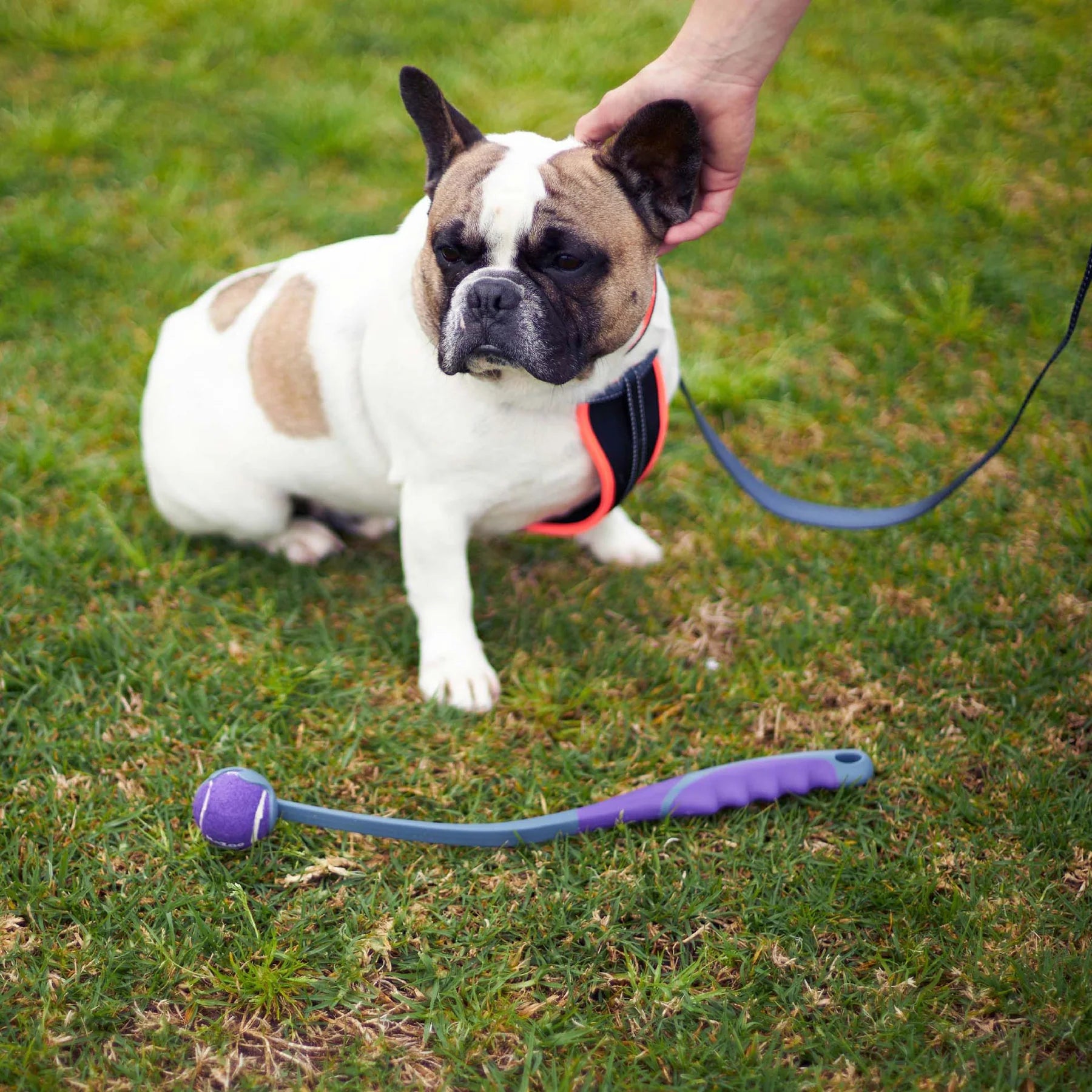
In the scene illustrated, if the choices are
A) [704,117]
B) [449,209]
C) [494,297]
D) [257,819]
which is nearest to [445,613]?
[257,819]

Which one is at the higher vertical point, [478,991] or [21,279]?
[21,279]

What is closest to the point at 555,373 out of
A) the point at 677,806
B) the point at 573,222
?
the point at 573,222

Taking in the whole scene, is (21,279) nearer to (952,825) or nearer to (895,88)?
(952,825)

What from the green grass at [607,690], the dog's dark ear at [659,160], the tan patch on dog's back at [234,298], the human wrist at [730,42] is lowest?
the green grass at [607,690]

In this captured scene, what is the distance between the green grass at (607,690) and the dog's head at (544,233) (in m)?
1.10

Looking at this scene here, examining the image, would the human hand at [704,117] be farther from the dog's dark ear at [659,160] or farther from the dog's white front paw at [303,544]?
the dog's white front paw at [303,544]

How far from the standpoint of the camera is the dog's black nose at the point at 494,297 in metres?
Answer: 2.17

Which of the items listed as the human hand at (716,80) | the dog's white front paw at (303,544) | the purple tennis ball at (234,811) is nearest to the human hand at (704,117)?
the human hand at (716,80)

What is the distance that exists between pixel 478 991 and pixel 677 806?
0.64m

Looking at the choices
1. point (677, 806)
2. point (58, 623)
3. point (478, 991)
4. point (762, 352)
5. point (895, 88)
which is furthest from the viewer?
point (895, 88)

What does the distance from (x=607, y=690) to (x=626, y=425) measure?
801 millimetres

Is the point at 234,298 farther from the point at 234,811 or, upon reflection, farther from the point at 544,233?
the point at 234,811

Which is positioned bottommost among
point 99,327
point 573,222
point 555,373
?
point 99,327

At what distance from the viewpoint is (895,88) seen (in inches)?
226
